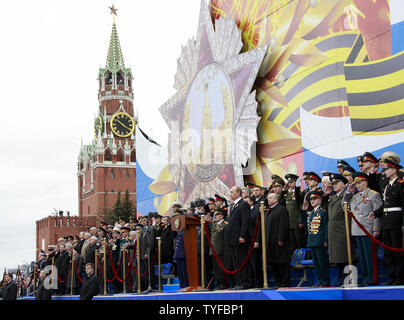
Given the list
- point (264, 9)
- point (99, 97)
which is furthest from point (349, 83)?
point (99, 97)

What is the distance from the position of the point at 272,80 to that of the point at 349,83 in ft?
9.10

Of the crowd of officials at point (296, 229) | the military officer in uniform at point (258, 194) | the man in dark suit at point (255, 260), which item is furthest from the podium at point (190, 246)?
the man in dark suit at point (255, 260)

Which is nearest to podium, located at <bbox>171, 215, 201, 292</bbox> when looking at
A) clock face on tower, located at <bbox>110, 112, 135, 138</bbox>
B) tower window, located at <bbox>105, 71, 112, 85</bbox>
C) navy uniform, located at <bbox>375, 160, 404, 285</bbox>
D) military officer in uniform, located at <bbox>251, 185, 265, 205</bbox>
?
military officer in uniform, located at <bbox>251, 185, 265, 205</bbox>

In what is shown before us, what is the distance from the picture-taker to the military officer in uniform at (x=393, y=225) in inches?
235

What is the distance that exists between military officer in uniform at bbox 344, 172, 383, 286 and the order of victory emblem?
21.4ft

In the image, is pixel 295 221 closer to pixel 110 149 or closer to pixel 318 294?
pixel 318 294

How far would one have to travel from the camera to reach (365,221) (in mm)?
6332

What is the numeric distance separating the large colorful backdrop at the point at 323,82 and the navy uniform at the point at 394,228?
3.71m

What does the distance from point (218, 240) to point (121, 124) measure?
66.7 metres

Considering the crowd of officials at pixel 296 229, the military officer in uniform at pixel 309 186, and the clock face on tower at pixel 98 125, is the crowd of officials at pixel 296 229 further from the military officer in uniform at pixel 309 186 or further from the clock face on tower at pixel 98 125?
the clock face on tower at pixel 98 125

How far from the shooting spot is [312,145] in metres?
11.6

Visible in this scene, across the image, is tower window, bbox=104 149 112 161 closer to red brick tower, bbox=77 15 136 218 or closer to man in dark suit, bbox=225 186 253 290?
red brick tower, bbox=77 15 136 218
